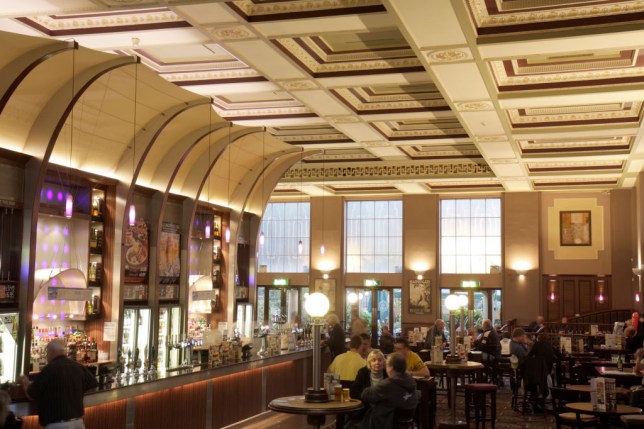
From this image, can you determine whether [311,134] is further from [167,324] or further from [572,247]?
Answer: [572,247]

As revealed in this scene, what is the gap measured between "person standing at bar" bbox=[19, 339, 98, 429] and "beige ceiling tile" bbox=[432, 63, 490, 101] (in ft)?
21.9

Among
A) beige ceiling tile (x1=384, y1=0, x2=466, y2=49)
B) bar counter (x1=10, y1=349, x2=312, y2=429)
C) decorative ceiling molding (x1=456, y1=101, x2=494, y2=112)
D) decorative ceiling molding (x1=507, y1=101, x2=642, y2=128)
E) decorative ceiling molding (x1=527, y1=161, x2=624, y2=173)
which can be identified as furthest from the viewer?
decorative ceiling molding (x1=527, y1=161, x2=624, y2=173)

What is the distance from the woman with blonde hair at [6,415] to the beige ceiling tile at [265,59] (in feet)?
19.6

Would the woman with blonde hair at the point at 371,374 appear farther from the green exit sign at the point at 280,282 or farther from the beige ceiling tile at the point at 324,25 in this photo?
the green exit sign at the point at 280,282

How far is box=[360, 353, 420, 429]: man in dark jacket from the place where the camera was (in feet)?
22.4

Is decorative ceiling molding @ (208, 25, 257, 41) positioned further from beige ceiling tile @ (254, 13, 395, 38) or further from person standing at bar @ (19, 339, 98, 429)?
person standing at bar @ (19, 339, 98, 429)

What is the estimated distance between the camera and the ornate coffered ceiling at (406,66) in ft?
30.5

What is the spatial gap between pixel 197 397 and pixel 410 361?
2.62 meters

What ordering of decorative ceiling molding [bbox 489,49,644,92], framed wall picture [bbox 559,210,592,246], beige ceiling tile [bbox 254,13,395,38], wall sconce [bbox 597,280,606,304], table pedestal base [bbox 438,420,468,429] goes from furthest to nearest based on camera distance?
framed wall picture [bbox 559,210,592,246]
wall sconce [bbox 597,280,606,304]
decorative ceiling molding [bbox 489,49,644,92]
table pedestal base [bbox 438,420,468,429]
beige ceiling tile [bbox 254,13,395,38]

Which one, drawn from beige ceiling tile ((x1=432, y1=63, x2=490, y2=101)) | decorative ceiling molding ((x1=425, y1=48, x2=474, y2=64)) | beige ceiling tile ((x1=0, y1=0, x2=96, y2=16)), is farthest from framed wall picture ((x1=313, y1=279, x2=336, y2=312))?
beige ceiling tile ((x1=0, y1=0, x2=96, y2=16))

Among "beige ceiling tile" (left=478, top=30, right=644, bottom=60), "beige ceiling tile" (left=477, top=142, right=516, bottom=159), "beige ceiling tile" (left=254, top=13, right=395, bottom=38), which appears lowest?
"beige ceiling tile" (left=477, top=142, right=516, bottom=159)

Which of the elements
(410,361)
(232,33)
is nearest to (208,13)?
(232,33)

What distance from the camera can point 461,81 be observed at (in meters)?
11.5

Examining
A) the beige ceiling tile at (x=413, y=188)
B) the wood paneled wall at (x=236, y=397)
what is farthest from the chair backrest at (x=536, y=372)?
Result: the beige ceiling tile at (x=413, y=188)
